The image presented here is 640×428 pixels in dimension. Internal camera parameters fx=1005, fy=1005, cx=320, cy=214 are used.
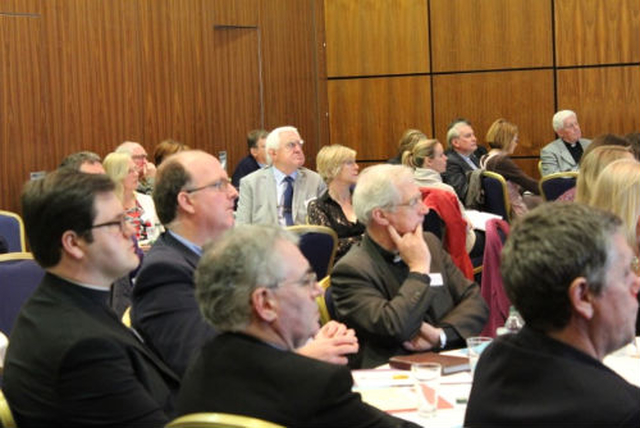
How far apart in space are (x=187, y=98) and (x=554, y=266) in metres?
7.85

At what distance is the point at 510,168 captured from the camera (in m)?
9.20

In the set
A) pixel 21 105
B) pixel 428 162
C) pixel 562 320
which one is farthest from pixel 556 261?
pixel 21 105

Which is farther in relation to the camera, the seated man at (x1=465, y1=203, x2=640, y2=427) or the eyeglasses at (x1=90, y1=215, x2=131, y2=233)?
the eyeglasses at (x1=90, y1=215, x2=131, y2=233)

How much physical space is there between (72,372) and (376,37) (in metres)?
9.55

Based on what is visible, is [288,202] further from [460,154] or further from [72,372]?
[72,372]

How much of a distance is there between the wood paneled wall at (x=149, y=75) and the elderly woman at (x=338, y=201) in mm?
2819

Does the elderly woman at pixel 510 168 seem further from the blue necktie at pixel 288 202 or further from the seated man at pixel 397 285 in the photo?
the seated man at pixel 397 285

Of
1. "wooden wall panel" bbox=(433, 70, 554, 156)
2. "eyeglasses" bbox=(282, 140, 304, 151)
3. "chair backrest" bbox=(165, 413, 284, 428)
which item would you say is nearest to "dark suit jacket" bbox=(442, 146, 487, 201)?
"wooden wall panel" bbox=(433, 70, 554, 156)

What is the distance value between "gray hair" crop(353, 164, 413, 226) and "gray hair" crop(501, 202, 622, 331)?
1817 millimetres

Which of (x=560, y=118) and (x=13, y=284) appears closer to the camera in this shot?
(x=13, y=284)

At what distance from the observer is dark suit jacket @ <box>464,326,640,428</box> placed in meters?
1.93

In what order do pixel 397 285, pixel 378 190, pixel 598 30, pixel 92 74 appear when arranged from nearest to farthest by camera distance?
pixel 397 285
pixel 378 190
pixel 92 74
pixel 598 30

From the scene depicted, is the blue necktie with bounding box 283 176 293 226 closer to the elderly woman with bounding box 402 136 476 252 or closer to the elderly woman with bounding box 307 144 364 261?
the elderly woman with bounding box 307 144 364 261

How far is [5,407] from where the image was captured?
2.47 meters
